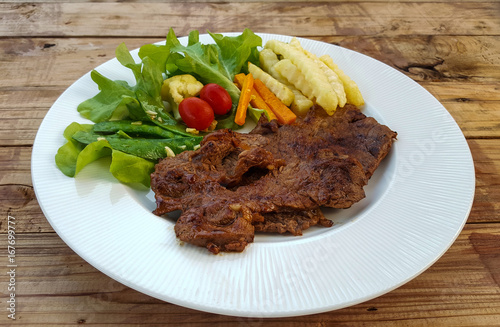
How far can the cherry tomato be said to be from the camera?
429cm

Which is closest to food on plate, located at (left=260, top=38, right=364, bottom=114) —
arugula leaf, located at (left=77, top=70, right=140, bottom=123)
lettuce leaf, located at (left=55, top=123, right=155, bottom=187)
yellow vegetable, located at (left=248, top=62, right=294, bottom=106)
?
yellow vegetable, located at (left=248, top=62, right=294, bottom=106)

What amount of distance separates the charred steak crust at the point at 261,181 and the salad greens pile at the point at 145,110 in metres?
0.31

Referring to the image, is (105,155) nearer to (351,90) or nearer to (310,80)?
(310,80)

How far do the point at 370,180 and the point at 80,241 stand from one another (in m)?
2.45

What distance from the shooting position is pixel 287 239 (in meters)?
3.07

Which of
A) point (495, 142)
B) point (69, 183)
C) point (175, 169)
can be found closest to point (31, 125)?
point (69, 183)

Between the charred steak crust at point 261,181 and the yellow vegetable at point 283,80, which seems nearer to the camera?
the charred steak crust at point 261,181

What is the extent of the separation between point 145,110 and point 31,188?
4.11 ft

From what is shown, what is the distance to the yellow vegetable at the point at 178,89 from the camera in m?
4.30

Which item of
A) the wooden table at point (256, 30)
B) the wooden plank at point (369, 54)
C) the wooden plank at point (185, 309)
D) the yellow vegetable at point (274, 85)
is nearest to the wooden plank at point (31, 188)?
the wooden table at point (256, 30)

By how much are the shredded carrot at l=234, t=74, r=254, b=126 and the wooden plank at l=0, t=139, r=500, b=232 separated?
2.06 metres

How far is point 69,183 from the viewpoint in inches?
128

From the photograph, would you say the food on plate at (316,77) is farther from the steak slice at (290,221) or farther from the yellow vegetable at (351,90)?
the steak slice at (290,221)

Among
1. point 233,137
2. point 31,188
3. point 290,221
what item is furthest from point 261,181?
point 31,188
